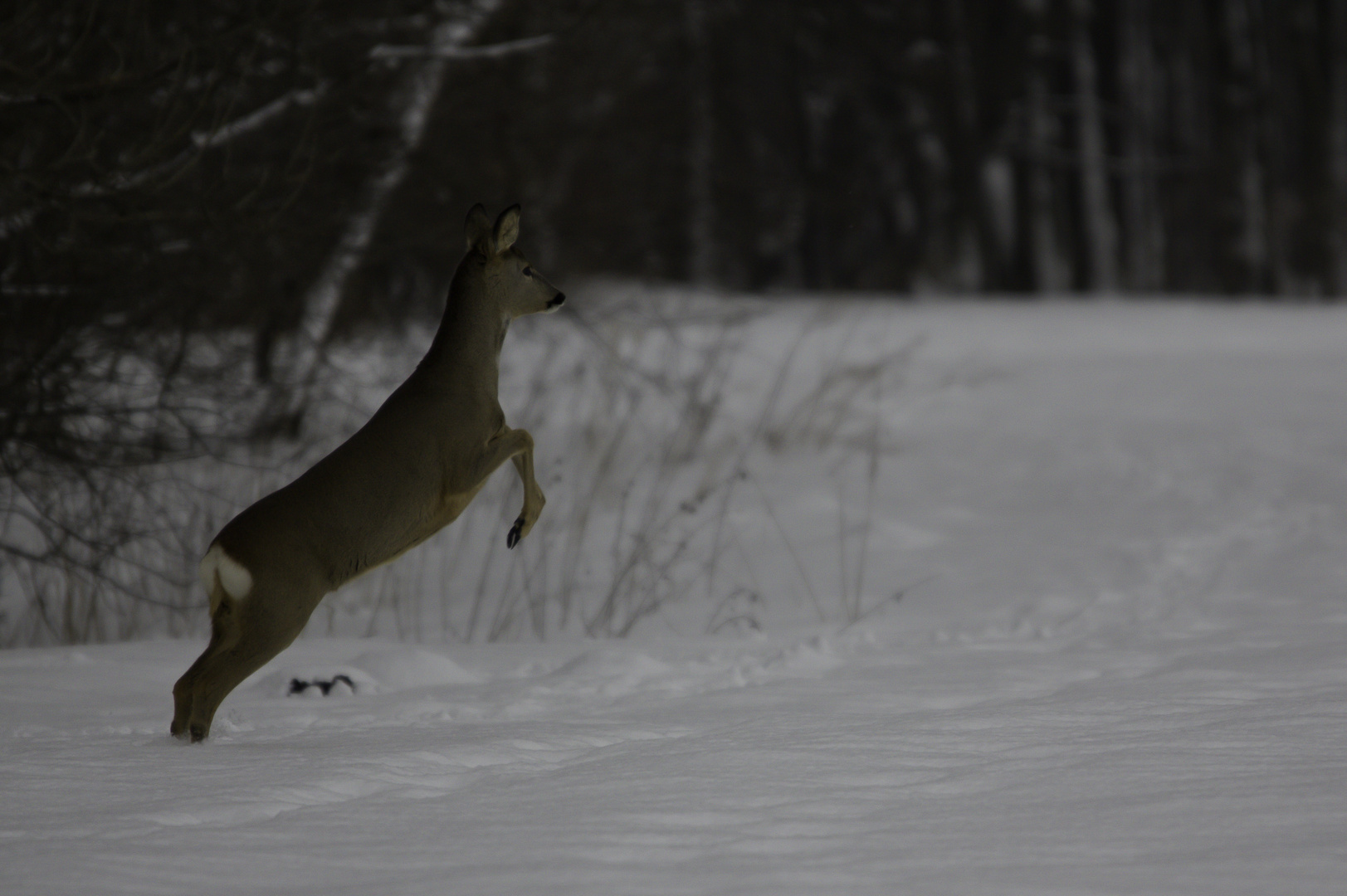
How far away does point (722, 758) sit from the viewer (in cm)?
275

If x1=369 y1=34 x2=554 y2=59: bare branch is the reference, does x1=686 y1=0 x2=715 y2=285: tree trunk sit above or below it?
above

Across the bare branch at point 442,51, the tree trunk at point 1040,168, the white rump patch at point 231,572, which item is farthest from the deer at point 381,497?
the tree trunk at point 1040,168

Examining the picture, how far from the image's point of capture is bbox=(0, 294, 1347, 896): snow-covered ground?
2.04 metres

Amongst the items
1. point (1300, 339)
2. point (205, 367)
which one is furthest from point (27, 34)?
point (1300, 339)

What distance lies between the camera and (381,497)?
2.86m

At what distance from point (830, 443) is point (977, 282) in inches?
462

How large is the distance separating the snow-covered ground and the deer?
0.23 m

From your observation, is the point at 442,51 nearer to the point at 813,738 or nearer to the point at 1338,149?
the point at 813,738

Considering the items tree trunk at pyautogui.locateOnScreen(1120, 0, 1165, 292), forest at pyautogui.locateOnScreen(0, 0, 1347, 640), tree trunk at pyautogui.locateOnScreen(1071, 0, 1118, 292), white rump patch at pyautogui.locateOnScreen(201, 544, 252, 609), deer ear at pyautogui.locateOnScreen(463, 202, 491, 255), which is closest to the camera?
white rump patch at pyautogui.locateOnScreen(201, 544, 252, 609)

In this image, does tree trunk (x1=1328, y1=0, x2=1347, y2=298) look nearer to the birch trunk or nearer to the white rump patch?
the birch trunk

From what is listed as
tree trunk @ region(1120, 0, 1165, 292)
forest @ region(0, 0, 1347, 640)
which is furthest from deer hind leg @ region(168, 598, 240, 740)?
tree trunk @ region(1120, 0, 1165, 292)

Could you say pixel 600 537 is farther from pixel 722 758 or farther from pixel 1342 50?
pixel 1342 50

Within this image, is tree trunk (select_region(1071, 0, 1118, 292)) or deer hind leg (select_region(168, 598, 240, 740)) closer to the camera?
deer hind leg (select_region(168, 598, 240, 740))

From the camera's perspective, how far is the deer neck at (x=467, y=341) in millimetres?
2984
